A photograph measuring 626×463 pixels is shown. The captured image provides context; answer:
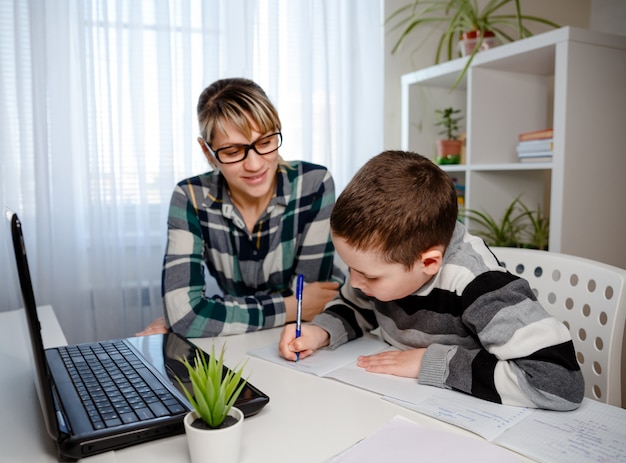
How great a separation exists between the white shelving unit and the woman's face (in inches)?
38.5

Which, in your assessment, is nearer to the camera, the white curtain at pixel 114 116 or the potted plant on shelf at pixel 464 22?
the white curtain at pixel 114 116

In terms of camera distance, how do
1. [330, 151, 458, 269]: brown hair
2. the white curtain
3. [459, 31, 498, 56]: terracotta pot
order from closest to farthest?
1. [330, 151, 458, 269]: brown hair
2. the white curtain
3. [459, 31, 498, 56]: terracotta pot

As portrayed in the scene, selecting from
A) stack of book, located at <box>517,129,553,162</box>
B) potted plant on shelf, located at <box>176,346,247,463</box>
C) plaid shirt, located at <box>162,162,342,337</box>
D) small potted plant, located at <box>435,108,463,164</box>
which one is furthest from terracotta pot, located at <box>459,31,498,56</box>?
potted plant on shelf, located at <box>176,346,247,463</box>

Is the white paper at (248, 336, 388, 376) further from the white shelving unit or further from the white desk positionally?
the white shelving unit

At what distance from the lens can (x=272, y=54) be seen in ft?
7.97

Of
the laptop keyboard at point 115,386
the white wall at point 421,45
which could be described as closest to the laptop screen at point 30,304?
the laptop keyboard at point 115,386

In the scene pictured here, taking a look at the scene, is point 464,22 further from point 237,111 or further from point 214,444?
point 214,444

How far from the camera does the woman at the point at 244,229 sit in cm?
127

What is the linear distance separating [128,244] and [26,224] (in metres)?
0.38

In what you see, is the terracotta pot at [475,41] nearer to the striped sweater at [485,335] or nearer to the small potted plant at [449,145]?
the small potted plant at [449,145]

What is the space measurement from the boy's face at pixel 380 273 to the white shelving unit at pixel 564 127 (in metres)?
1.05

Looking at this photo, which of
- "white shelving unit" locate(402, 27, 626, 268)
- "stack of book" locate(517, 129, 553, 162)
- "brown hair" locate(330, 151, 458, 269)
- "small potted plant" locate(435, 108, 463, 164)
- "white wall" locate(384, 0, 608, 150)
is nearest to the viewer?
"brown hair" locate(330, 151, 458, 269)

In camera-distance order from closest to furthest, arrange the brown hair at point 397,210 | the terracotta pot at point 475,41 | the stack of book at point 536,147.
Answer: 1. the brown hair at point 397,210
2. the stack of book at point 536,147
3. the terracotta pot at point 475,41

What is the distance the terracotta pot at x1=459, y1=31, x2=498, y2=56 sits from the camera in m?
2.28
